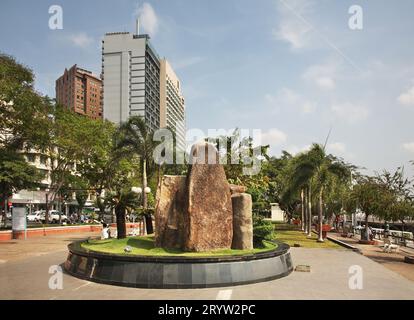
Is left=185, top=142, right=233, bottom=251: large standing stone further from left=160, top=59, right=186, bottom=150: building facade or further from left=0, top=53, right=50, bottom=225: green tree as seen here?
left=160, top=59, right=186, bottom=150: building facade

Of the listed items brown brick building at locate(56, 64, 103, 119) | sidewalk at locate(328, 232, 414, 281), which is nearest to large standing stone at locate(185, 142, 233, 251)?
sidewalk at locate(328, 232, 414, 281)

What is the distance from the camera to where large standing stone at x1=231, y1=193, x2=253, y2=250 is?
14016mm

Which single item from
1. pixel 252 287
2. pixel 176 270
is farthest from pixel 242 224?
pixel 176 270

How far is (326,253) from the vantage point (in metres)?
20.7

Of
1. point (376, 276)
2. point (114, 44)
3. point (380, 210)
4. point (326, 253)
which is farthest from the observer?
point (114, 44)

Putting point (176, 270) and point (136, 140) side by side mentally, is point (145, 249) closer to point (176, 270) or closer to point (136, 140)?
point (176, 270)

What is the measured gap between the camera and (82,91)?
13675 cm

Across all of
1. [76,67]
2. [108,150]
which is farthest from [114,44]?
[108,150]

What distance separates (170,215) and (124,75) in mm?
93485

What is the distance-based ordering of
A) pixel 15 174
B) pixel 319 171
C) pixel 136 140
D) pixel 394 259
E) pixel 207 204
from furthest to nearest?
pixel 15 174 → pixel 319 171 → pixel 136 140 → pixel 394 259 → pixel 207 204

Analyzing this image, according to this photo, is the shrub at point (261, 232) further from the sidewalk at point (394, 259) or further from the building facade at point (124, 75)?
the building facade at point (124, 75)

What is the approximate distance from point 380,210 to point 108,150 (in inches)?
1165
